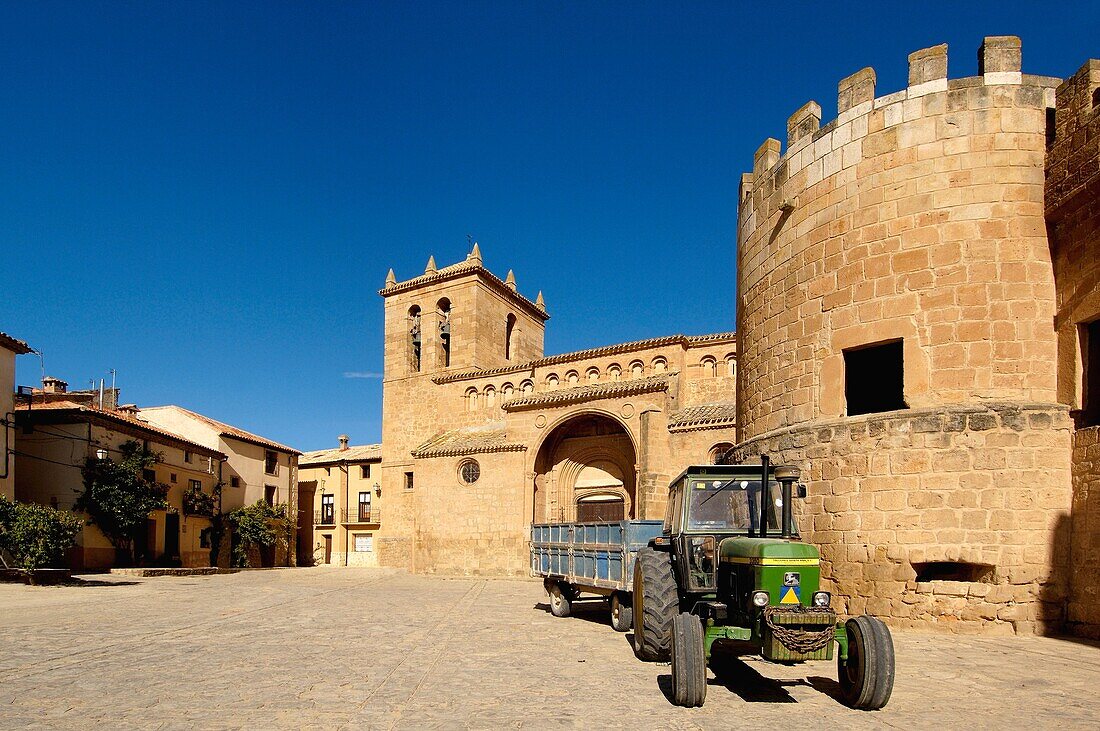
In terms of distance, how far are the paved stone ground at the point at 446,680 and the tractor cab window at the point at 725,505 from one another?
1.35 meters

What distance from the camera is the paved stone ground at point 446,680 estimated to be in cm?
525

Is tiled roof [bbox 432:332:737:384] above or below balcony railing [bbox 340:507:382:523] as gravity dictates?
above

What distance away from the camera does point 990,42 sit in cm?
930

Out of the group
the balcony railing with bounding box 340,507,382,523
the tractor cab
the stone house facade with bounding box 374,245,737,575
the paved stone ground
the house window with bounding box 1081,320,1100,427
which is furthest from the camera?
the balcony railing with bounding box 340,507,382,523

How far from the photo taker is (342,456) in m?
40.8

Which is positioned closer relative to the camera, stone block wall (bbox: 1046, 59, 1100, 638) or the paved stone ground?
the paved stone ground

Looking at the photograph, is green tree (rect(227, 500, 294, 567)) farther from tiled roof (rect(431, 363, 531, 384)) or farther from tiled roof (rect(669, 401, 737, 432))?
tiled roof (rect(669, 401, 737, 432))

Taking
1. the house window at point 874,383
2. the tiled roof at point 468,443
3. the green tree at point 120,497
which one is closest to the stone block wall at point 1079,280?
the house window at point 874,383

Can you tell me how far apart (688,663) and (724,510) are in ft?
6.06

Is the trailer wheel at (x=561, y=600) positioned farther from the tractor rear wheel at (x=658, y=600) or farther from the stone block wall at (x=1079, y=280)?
the stone block wall at (x=1079, y=280)

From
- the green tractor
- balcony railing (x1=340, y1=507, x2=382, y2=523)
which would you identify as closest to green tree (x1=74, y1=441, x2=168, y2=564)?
balcony railing (x1=340, y1=507, x2=382, y2=523)

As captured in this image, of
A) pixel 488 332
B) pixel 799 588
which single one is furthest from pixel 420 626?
pixel 488 332

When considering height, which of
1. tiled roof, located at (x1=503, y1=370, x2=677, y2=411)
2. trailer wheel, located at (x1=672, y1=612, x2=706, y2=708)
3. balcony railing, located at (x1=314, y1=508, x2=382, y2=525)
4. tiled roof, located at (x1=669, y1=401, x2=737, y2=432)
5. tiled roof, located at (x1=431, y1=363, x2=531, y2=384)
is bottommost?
balcony railing, located at (x1=314, y1=508, x2=382, y2=525)

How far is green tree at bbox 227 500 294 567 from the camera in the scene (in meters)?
32.7
